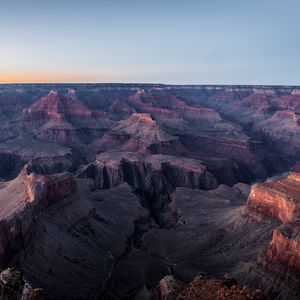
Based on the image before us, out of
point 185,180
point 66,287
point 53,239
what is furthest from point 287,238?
point 185,180

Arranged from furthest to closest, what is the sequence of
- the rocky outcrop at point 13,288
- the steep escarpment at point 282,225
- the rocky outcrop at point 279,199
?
the rocky outcrop at point 279,199, the steep escarpment at point 282,225, the rocky outcrop at point 13,288

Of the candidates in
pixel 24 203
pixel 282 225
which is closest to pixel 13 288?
pixel 282 225

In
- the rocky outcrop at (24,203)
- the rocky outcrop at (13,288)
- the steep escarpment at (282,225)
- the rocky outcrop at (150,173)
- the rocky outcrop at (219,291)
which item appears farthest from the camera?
the rocky outcrop at (150,173)

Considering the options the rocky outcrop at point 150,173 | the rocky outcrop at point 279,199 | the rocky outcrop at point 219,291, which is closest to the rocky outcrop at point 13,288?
the rocky outcrop at point 219,291

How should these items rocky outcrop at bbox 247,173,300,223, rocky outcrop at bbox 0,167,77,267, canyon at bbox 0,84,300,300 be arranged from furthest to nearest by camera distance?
rocky outcrop at bbox 247,173,300,223 → rocky outcrop at bbox 0,167,77,267 → canyon at bbox 0,84,300,300

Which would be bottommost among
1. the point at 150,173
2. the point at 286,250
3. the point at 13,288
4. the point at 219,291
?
the point at 150,173

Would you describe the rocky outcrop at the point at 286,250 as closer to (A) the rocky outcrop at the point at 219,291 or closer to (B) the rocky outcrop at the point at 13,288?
(A) the rocky outcrop at the point at 219,291

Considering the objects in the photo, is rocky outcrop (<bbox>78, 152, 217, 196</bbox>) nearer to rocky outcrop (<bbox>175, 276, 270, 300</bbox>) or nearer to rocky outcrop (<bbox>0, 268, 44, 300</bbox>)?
rocky outcrop (<bbox>175, 276, 270, 300</bbox>)

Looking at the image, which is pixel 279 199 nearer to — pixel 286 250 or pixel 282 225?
pixel 282 225

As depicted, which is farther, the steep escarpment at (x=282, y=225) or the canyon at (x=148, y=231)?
the canyon at (x=148, y=231)

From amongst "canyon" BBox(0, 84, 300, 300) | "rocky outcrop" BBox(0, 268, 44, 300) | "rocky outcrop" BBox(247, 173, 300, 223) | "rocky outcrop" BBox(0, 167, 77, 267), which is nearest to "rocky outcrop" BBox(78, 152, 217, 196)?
"canyon" BBox(0, 84, 300, 300)

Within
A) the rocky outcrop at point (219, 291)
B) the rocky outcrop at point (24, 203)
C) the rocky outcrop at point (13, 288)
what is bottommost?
the rocky outcrop at point (24, 203)
